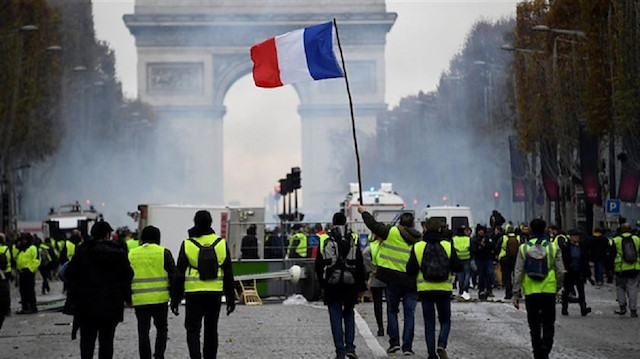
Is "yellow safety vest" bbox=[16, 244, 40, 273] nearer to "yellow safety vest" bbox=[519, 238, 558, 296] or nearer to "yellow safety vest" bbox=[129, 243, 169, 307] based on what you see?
"yellow safety vest" bbox=[129, 243, 169, 307]

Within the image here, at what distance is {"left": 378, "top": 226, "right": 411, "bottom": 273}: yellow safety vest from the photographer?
19.0 metres

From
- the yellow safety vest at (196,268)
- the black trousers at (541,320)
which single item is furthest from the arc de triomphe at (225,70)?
the yellow safety vest at (196,268)

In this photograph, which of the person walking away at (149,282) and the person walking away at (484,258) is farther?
the person walking away at (484,258)

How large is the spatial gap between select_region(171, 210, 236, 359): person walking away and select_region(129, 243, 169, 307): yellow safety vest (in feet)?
1.35

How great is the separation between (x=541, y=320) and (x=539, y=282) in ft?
1.24

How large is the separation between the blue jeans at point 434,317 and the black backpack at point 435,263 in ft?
0.79

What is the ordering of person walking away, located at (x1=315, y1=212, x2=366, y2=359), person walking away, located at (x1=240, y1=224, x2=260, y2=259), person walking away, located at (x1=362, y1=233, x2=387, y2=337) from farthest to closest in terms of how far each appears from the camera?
person walking away, located at (x1=240, y1=224, x2=260, y2=259) → person walking away, located at (x1=362, y1=233, x2=387, y2=337) → person walking away, located at (x1=315, y1=212, x2=366, y2=359)

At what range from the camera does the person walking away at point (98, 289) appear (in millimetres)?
15422

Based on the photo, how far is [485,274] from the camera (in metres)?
33.5

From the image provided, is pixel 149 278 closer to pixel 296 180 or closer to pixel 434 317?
pixel 434 317

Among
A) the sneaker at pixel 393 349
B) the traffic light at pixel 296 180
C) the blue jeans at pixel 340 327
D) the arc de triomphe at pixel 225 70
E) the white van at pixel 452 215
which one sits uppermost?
the arc de triomphe at pixel 225 70

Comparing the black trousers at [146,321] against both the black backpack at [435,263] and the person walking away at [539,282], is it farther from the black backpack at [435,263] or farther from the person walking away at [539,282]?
the person walking away at [539,282]

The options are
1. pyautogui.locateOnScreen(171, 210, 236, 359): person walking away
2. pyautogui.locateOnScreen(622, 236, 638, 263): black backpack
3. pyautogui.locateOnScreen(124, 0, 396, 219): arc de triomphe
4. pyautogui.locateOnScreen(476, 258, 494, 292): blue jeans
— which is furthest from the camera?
pyautogui.locateOnScreen(124, 0, 396, 219): arc de triomphe

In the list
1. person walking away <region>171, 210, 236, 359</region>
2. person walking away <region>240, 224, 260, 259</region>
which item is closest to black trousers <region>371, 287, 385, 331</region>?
person walking away <region>171, 210, 236, 359</region>
